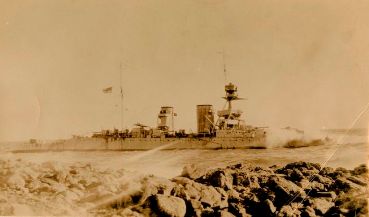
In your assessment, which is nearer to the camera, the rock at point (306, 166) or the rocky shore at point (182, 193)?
the rocky shore at point (182, 193)

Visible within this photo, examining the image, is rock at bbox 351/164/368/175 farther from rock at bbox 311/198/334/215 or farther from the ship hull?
the ship hull

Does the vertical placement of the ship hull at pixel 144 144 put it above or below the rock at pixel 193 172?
above

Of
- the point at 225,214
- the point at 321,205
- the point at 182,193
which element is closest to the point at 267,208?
the point at 225,214

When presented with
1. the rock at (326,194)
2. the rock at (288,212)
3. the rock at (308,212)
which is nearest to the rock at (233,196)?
the rock at (288,212)

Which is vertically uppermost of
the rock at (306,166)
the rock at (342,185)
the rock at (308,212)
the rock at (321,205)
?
the rock at (306,166)

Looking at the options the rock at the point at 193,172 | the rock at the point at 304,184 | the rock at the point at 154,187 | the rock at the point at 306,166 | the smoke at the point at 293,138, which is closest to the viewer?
the rock at the point at 154,187

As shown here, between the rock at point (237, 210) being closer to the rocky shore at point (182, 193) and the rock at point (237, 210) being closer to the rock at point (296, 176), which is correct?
the rocky shore at point (182, 193)

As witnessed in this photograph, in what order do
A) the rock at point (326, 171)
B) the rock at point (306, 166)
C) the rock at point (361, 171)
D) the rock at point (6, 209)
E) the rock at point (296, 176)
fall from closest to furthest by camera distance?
the rock at point (6, 209), the rock at point (361, 171), the rock at point (296, 176), the rock at point (326, 171), the rock at point (306, 166)
